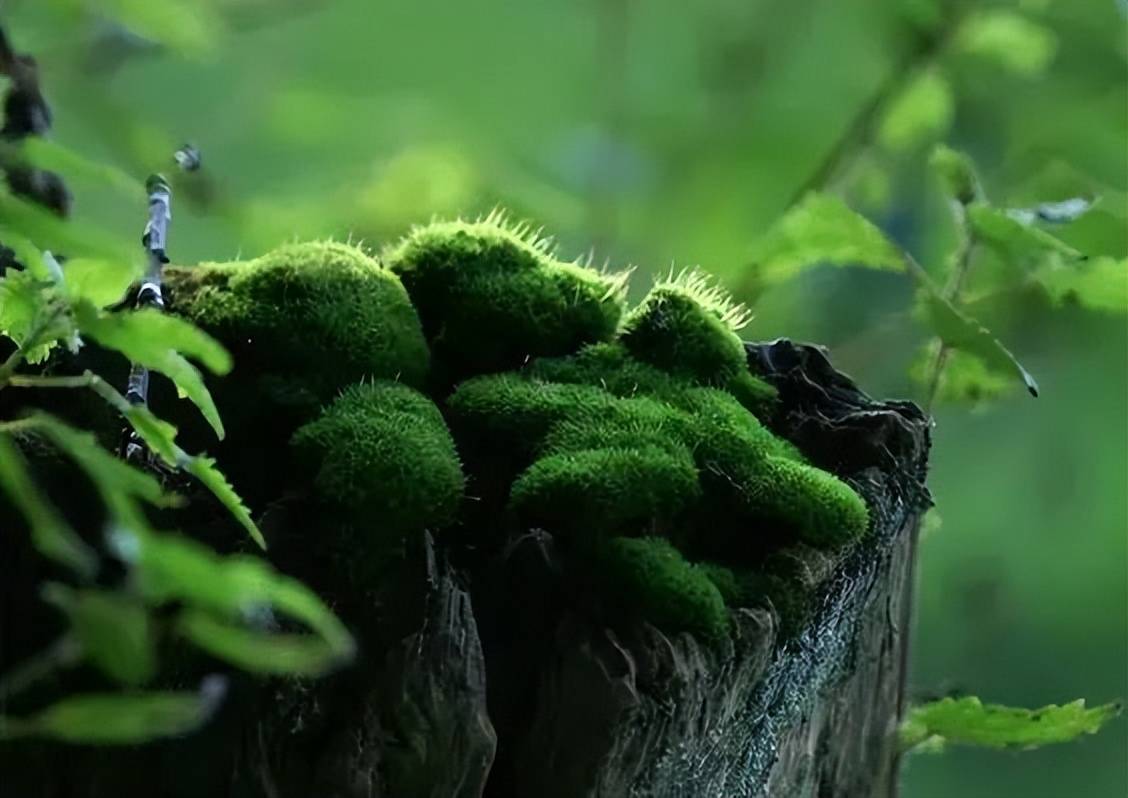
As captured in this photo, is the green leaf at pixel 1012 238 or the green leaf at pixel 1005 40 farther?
the green leaf at pixel 1005 40

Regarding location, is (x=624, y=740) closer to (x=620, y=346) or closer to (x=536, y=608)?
(x=536, y=608)

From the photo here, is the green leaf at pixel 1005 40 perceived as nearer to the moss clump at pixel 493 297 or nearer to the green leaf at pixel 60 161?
the moss clump at pixel 493 297

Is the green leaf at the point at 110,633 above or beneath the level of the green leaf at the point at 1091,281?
beneath

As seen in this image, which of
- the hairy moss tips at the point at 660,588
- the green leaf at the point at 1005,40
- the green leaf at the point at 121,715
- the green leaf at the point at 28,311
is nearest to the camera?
the green leaf at the point at 121,715

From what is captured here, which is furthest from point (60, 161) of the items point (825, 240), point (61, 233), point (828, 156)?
point (828, 156)

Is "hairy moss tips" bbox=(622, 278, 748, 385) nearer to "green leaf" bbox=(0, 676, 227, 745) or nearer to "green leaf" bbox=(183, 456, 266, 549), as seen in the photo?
"green leaf" bbox=(183, 456, 266, 549)

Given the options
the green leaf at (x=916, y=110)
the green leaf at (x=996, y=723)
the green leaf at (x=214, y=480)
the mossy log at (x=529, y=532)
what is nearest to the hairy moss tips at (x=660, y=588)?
the mossy log at (x=529, y=532)

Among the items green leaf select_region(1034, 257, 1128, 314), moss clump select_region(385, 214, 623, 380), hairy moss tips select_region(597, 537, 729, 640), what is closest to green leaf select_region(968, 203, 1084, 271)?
green leaf select_region(1034, 257, 1128, 314)
